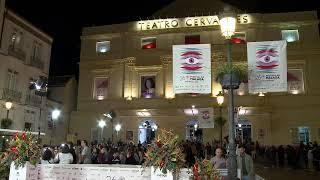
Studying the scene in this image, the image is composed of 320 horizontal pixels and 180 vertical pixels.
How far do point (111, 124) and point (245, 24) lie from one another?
53.0 feet

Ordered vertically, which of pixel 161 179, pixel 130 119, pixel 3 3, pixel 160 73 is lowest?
pixel 161 179

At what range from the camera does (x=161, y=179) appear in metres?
8.79

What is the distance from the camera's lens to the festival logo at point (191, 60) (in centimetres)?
1298

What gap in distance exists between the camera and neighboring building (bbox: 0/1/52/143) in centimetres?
2966

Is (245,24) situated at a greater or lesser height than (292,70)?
greater

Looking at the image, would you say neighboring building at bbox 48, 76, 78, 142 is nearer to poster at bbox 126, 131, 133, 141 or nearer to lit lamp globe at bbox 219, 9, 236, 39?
poster at bbox 126, 131, 133, 141

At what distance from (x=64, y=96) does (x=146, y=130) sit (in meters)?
9.70

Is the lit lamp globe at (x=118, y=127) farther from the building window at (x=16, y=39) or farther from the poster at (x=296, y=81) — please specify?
the poster at (x=296, y=81)

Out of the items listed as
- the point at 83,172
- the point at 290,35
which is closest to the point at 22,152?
the point at 83,172

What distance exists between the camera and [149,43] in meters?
40.1

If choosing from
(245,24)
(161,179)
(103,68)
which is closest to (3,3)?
(103,68)

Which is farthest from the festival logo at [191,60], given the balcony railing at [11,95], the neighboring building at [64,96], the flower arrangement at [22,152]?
the neighboring building at [64,96]

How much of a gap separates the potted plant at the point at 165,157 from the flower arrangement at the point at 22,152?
297cm

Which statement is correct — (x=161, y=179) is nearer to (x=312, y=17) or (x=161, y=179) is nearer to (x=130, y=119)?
(x=130, y=119)
